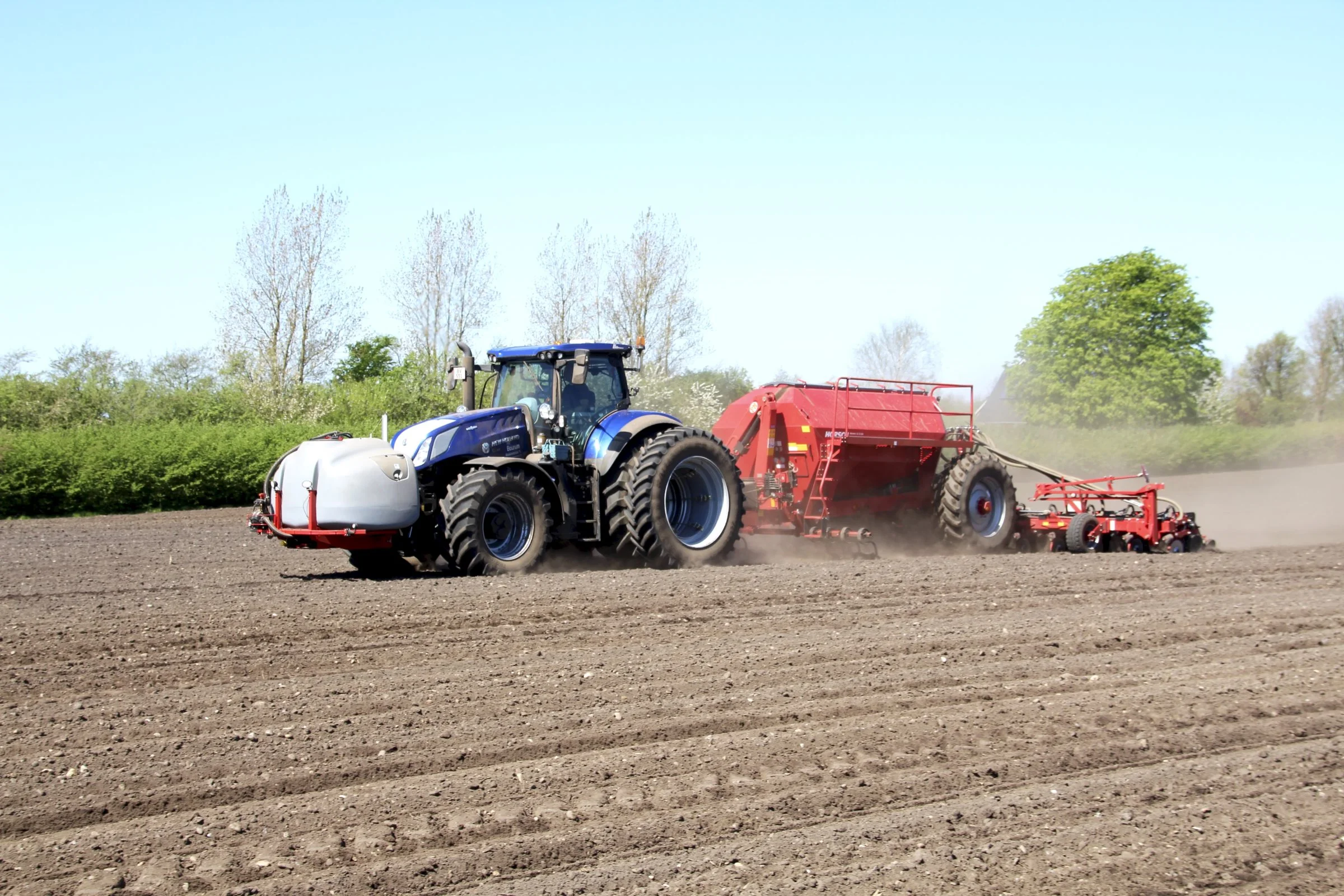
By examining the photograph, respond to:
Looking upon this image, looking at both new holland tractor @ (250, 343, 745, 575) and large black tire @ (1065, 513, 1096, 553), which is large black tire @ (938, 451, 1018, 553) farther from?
new holland tractor @ (250, 343, 745, 575)

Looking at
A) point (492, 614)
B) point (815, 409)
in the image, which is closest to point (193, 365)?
point (815, 409)

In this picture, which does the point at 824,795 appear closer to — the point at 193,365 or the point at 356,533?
the point at 356,533

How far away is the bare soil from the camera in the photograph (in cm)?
400

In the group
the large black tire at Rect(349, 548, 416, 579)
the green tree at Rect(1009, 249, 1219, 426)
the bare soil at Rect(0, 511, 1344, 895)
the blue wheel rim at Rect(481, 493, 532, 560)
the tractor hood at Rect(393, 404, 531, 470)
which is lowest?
the bare soil at Rect(0, 511, 1344, 895)

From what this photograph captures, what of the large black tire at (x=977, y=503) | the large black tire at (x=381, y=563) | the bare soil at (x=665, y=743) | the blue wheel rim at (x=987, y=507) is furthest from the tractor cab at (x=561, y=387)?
the blue wheel rim at (x=987, y=507)

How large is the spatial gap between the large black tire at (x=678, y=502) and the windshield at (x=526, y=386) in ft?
3.59

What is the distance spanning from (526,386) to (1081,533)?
693 centimetres

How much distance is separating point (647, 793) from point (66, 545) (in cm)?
1321

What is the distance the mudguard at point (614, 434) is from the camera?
11.3m

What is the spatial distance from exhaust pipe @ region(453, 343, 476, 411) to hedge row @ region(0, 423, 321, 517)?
13383 mm

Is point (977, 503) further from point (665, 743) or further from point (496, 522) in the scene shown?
point (665, 743)

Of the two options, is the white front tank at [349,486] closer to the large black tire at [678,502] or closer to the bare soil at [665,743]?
the bare soil at [665,743]

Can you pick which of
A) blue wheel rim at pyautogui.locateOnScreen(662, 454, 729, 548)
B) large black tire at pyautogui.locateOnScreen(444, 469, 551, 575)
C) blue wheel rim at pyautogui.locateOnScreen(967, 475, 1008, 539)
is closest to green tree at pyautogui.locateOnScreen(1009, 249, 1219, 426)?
blue wheel rim at pyautogui.locateOnScreen(967, 475, 1008, 539)

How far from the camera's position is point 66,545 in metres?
15.3
